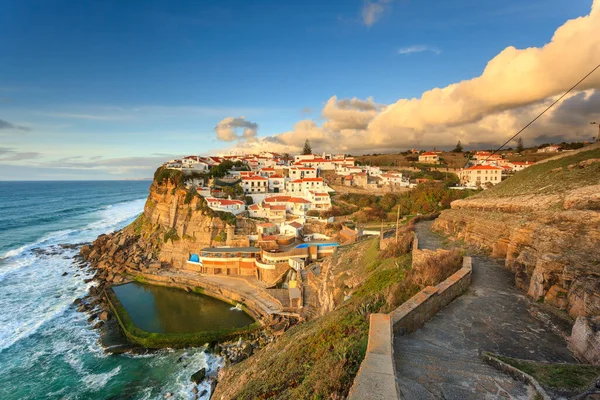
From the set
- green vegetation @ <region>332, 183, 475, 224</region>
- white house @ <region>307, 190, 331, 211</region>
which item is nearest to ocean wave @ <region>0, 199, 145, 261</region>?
white house @ <region>307, 190, 331, 211</region>

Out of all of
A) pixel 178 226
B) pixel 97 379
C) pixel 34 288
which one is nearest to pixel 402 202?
pixel 178 226

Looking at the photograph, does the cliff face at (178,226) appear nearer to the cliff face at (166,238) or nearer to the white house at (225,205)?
the cliff face at (166,238)

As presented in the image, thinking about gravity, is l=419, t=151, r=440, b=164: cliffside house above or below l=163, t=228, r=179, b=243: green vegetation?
above

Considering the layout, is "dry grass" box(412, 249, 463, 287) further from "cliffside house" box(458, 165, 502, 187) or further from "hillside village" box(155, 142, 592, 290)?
"cliffside house" box(458, 165, 502, 187)

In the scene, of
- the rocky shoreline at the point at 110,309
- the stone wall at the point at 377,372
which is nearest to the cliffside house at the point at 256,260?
the rocky shoreline at the point at 110,309

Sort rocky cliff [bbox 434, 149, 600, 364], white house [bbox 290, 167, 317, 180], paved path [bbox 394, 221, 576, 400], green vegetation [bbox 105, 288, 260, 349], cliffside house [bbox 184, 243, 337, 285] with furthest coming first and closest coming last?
white house [bbox 290, 167, 317, 180]
cliffside house [bbox 184, 243, 337, 285]
green vegetation [bbox 105, 288, 260, 349]
rocky cliff [bbox 434, 149, 600, 364]
paved path [bbox 394, 221, 576, 400]

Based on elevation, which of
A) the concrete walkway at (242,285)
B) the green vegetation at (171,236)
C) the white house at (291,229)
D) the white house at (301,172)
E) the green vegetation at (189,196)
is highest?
the white house at (301,172)

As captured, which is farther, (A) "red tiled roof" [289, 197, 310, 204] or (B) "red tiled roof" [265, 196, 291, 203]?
(B) "red tiled roof" [265, 196, 291, 203]

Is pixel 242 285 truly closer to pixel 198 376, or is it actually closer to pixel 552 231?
pixel 198 376
